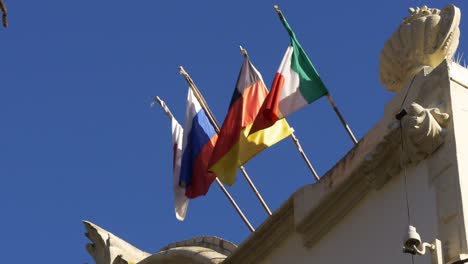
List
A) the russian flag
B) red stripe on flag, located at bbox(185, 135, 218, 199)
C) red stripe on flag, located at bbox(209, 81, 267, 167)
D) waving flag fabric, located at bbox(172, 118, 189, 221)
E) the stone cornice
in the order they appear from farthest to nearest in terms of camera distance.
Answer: waving flag fabric, located at bbox(172, 118, 189, 221) < the russian flag < red stripe on flag, located at bbox(185, 135, 218, 199) < red stripe on flag, located at bbox(209, 81, 267, 167) < the stone cornice

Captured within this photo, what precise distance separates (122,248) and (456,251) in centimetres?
806

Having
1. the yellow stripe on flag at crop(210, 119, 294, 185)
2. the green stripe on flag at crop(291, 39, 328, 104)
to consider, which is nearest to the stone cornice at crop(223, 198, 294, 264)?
the yellow stripe on flag at crop(210, 119, 294, 185)

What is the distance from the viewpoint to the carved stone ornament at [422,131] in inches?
688

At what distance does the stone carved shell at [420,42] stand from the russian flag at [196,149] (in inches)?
133

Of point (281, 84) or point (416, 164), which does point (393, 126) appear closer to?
point (416, 164)

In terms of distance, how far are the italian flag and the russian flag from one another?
61.3 inches

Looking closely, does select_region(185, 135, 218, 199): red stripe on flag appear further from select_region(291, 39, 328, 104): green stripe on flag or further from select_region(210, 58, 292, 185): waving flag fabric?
select_region(291, 39, 328, 104): green stripe on flag

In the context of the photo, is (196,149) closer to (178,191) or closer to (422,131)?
(178,191)

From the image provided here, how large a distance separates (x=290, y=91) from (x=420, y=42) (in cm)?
230

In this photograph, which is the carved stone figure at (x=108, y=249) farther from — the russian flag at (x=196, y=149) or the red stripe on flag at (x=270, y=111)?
the red stripe on flag at (x=270, y=111)

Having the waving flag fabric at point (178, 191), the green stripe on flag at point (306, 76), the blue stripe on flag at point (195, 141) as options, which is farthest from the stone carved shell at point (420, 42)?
the waving flag fabric at point (178, 191)

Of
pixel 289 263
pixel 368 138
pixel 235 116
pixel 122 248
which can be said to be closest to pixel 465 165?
pixel 368 138

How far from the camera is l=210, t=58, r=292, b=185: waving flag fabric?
20562mm

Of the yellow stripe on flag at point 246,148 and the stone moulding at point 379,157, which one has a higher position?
the yellow stripe on flag at point 246,148
